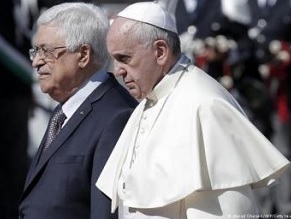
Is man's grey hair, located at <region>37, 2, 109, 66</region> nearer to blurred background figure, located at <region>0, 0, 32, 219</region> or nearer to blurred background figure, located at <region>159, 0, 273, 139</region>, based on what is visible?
blurred background figure, located at <region>159, 0, 273, 139</region>

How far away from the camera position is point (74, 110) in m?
4.87

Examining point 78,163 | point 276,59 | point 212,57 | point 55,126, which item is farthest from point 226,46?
point 78,163

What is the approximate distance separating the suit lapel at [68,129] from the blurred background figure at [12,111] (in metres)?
4.93

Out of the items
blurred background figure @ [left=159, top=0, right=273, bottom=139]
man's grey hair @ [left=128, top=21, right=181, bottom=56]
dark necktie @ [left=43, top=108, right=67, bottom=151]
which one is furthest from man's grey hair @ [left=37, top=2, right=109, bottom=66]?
blurred background figure @ [left=159, top=0, right=273, bottom=139]

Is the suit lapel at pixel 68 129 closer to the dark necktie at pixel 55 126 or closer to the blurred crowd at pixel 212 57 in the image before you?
the dark necktie at pixel 55 126

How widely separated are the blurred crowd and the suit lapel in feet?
12.4

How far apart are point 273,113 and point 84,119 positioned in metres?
7.20

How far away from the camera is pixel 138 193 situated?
413 centimetres

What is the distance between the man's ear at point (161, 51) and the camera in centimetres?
422

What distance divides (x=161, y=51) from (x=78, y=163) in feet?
2.27

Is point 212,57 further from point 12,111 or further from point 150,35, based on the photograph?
point 150,35

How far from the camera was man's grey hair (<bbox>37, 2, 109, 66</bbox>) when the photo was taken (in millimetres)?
4777

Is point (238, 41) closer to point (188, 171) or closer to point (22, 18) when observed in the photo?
point (22, 18)

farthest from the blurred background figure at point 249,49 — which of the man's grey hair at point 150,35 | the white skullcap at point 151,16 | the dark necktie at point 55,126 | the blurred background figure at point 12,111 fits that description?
the man's grey hair at point 150,35
